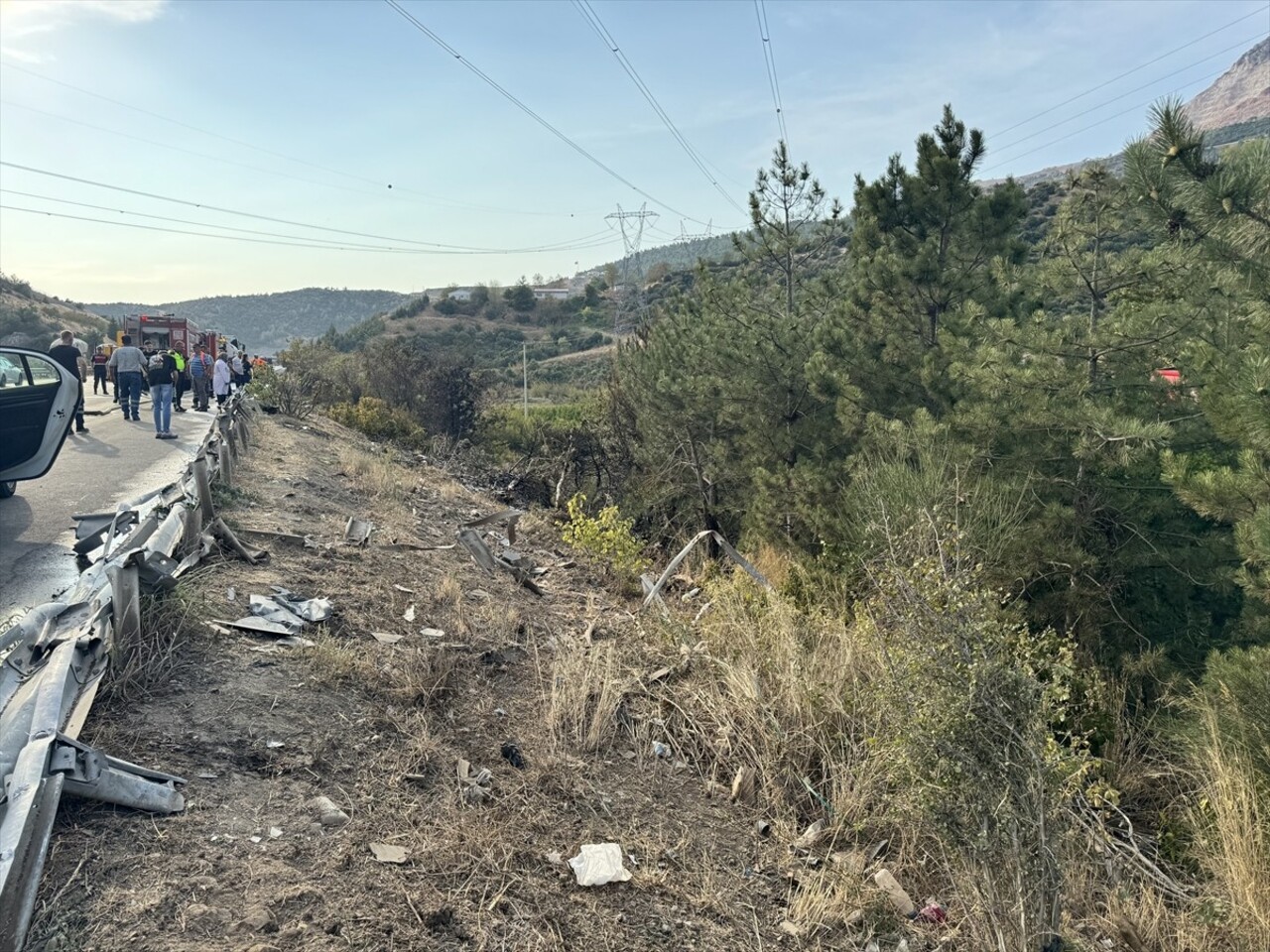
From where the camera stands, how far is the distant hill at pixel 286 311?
145 m

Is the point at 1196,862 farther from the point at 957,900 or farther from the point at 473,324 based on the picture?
the point at 473,324

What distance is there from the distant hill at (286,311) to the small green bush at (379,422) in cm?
12189

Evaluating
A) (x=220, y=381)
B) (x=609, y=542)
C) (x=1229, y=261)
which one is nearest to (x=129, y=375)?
(x=220, y=381)

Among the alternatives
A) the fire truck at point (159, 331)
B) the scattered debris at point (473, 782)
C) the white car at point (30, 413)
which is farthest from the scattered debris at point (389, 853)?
the fire truck at point (159, 331)

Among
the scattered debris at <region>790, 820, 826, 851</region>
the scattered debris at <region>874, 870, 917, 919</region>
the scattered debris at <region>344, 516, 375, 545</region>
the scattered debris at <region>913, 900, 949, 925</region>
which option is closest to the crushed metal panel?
the scattered debris at <region>344, 516, 375, 545</region>

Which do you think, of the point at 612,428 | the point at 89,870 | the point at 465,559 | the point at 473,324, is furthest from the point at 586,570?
the point at 473,324

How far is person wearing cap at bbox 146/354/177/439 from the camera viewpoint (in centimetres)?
1464

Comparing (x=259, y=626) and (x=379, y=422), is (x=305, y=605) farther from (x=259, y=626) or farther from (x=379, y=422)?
(x=379, y=422)

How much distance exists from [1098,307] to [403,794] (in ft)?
25.6

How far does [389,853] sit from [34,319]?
6584cm

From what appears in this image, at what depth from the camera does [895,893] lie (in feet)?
14.6

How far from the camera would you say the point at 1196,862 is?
5.61 meters

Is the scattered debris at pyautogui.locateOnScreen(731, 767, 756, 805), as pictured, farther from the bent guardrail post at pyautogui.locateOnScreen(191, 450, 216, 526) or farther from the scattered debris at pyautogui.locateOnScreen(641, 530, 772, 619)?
the bent guardrail post at pyautogui.locateOnScreen(191, 450, 216, 526)

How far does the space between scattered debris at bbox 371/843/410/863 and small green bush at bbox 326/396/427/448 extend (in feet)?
64.0
